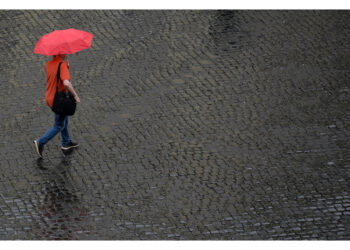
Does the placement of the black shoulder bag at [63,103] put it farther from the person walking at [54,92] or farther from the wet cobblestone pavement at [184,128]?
the wet cobblestone pavement at [184,128]

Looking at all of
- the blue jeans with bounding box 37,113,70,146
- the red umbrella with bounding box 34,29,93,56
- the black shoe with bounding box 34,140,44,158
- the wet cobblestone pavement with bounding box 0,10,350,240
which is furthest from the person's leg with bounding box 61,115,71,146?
the red umbrella with bounding box 34,29,93,56

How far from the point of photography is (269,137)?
480 inches

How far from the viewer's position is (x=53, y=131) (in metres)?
11.8

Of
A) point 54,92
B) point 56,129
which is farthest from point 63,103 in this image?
point 56,129

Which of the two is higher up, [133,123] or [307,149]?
[307,149]

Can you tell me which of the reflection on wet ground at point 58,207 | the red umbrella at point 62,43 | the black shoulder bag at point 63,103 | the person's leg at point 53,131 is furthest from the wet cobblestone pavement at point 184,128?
the red umbrella at point 62,43

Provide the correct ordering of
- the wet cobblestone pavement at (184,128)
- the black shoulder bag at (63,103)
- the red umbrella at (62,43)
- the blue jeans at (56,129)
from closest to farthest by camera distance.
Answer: the wet cobblestone pavement at (184,128), the red umbrella at (62,43), the black shoulder bag at (63,103), the blue jeans at (56,129)

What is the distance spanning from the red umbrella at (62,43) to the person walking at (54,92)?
152 millimetres

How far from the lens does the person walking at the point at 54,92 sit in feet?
37.3

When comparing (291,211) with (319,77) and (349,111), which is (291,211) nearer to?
(349,111)

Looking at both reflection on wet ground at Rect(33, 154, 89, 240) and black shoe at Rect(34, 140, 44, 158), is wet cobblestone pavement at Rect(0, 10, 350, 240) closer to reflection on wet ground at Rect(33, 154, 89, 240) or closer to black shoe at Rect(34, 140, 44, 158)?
reflection on wet ground at Rect(33, 154, 89, 240)

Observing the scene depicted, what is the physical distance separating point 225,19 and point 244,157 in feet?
14.7

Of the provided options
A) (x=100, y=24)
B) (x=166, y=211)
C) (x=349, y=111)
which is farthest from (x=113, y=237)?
(x=100, y=24)

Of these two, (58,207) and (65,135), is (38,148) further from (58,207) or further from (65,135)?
(58,207)
